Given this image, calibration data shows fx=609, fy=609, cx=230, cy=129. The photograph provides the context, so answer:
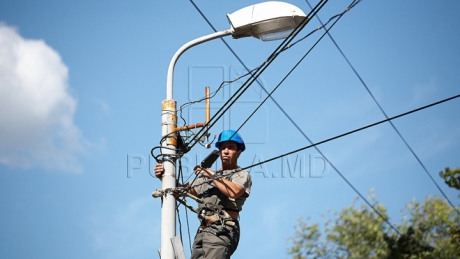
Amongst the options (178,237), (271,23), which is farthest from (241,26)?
(178,237)

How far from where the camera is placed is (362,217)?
14531 mm

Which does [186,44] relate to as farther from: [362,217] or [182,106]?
[362,217]

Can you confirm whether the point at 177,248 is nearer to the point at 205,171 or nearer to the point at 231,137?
the point at 205,171

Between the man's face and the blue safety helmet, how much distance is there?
5 centimetres

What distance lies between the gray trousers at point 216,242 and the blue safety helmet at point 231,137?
32.0 inches

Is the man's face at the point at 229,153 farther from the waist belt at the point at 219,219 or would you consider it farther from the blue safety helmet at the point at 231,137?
the waist belt at the point at 219,219

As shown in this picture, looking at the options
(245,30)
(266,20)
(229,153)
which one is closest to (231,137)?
(229,153)

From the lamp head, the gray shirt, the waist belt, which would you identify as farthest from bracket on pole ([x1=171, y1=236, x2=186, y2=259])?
the lamp head

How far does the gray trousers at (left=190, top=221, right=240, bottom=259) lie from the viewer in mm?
5594

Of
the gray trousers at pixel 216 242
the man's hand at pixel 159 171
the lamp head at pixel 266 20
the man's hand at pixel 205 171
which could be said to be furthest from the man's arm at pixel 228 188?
the lamp head at pixel 266 20

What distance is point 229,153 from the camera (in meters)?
6.14

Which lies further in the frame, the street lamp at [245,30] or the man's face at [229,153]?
the street lamp at [245,30]

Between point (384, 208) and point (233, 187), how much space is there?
915 cm

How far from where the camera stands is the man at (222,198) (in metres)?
5.70
